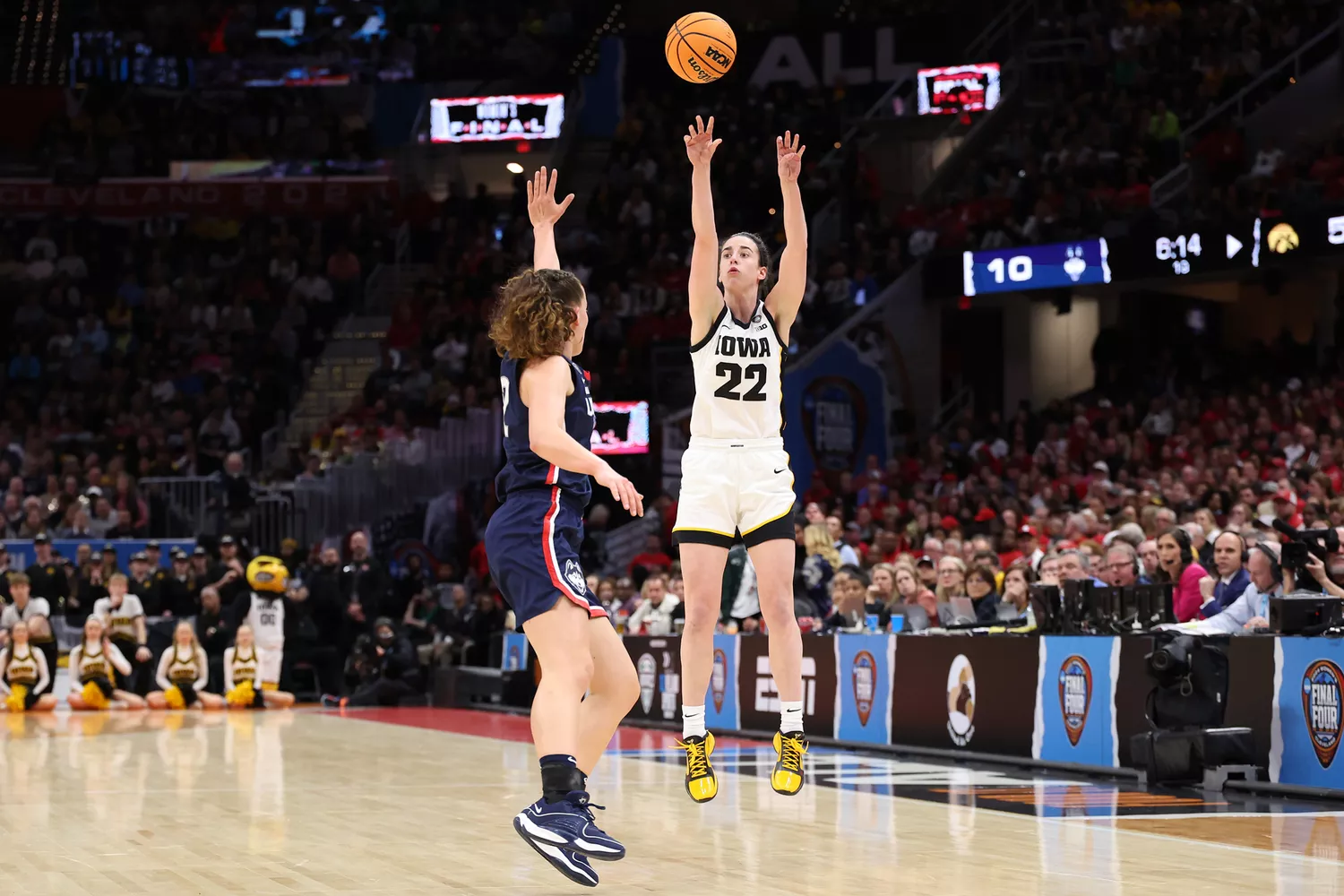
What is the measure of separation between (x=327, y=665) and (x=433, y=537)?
3.93 meters

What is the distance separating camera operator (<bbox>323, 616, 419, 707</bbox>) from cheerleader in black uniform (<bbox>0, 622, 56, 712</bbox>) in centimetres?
341

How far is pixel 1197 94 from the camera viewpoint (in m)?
26.4

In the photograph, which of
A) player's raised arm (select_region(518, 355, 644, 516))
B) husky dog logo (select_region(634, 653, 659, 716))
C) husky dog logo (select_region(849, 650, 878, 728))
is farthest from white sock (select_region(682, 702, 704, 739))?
husky dog logo (select_region(634, 653, 659, 716))

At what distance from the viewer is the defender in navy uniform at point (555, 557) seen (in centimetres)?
605

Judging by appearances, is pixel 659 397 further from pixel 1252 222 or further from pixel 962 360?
pixel 1252 222

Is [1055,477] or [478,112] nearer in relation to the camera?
[1055,477]

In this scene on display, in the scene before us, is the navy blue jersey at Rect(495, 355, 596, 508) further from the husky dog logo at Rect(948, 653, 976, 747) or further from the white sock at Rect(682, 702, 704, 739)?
the husky dog logo at Rect(948, 653, 976, 747)

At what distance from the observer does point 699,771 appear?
758 cm

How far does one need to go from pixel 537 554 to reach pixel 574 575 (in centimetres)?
17

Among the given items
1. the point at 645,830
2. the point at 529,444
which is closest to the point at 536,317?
the point at 529,444

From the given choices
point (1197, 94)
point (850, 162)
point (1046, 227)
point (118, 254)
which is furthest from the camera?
point (118, 254)

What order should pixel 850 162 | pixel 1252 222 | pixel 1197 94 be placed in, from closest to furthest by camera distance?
pixel 1252 222 → pixel 1197 94 → pixel 850 162

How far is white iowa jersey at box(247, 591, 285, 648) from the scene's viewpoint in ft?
70.2

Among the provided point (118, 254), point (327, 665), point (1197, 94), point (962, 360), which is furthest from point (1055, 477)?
point (118, 254)
